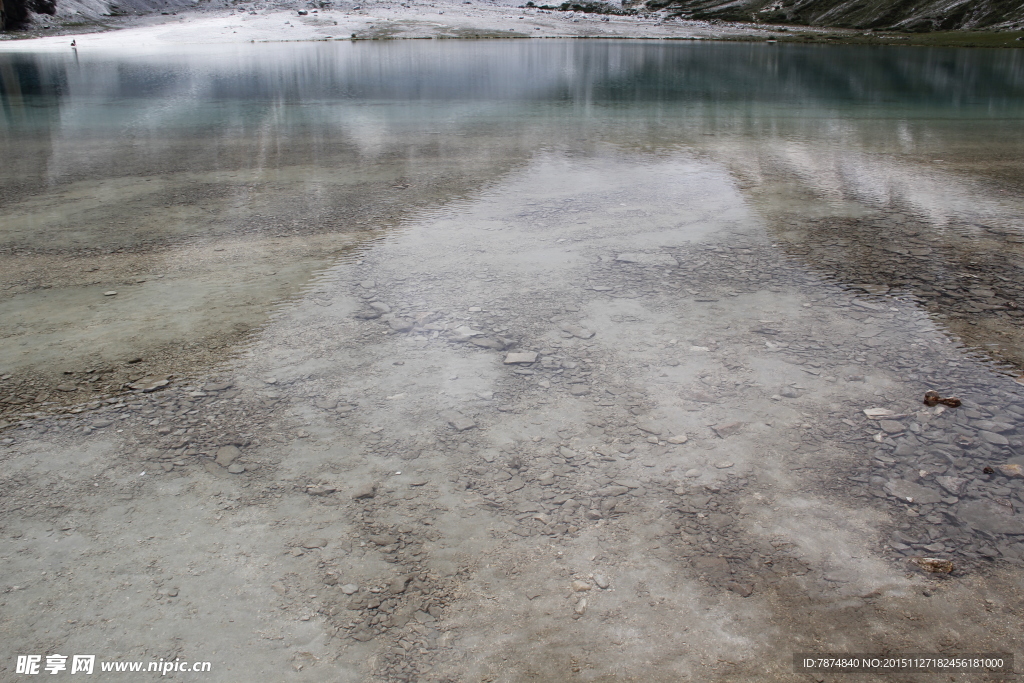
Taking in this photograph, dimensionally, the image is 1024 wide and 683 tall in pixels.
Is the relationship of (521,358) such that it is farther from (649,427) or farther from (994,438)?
(994,438)

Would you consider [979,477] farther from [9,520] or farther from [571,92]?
[571,92]

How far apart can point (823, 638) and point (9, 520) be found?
3669 mm

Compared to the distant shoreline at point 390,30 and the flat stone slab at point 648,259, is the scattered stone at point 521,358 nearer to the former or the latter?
the flat stone slab at point 648,259

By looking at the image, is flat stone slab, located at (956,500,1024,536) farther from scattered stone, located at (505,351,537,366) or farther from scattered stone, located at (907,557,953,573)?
scattered stone, located at (505,351,537,366)

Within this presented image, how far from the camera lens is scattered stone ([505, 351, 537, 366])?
182 inches

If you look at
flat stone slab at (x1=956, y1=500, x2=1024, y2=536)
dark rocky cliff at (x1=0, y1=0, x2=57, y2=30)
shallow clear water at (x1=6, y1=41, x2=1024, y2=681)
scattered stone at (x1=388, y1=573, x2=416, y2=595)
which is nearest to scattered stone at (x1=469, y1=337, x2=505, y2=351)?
shallow clear water at (x1=6, y1=41, x2=1024, y2=681)

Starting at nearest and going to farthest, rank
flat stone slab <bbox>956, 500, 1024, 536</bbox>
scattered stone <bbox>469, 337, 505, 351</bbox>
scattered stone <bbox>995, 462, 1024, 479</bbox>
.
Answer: flat stone slab <bbox>956, 500, 1024, 536</bbox>, scattered stone <bbox>995, 462, 1024, 479</bbox>, scattered stone <bbox>469, 337, 505, 351</bbox>


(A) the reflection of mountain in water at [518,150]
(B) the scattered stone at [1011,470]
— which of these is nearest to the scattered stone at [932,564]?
(B) the scattered stone at [1011,470]

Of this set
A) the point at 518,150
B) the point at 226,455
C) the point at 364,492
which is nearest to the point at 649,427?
the point at 364,492

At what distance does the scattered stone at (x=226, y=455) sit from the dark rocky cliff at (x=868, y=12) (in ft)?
298

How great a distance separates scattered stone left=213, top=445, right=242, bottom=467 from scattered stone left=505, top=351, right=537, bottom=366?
1789mm

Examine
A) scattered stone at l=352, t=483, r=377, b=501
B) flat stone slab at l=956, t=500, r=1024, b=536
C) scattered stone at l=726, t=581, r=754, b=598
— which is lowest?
scattered stone at l=726, t=581, r=754, b=598

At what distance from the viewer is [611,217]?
→ 777 centimetres

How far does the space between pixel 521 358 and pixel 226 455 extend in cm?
197
